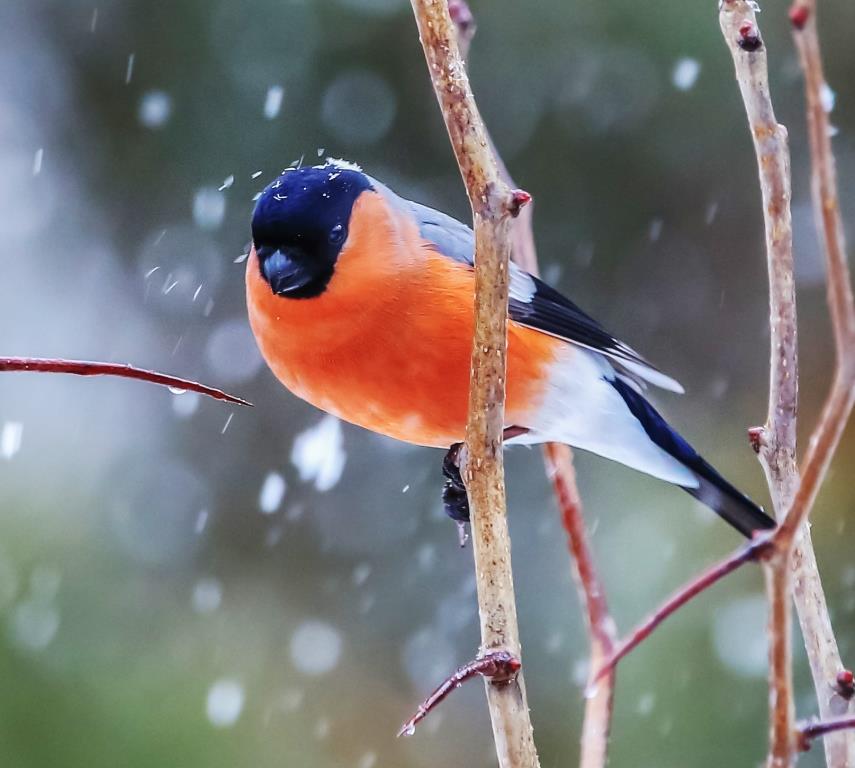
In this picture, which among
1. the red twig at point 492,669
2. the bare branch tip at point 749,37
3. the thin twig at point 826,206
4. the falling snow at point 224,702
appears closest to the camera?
the thin twig at point 826,206

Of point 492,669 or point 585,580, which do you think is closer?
point 492,669

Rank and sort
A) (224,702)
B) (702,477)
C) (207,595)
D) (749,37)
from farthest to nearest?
(207,595) < (224,702) < (702,477) < (749,37)

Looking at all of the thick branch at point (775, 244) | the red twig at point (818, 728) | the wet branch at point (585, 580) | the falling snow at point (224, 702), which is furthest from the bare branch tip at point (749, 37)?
the falling snow at point (224, 702)

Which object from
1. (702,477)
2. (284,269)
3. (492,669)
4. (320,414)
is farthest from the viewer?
(320,414)

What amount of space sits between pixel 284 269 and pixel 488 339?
41cm

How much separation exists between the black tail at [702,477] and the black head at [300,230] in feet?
1.40

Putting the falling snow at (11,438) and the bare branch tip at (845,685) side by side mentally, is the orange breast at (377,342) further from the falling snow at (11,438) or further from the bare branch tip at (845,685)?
the falling snow at (11,438)

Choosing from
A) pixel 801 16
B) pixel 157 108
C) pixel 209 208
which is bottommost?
pixel 209 208

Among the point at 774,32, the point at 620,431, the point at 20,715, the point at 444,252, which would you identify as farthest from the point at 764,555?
the point at 774,32

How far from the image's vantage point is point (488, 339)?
0.54 metres

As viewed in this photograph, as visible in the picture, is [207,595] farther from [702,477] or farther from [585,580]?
[585,580]

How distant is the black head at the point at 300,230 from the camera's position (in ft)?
3.01

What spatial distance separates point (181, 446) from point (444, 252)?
2.67 feet

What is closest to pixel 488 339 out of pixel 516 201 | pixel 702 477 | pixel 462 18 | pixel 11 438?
pixel 516 201
